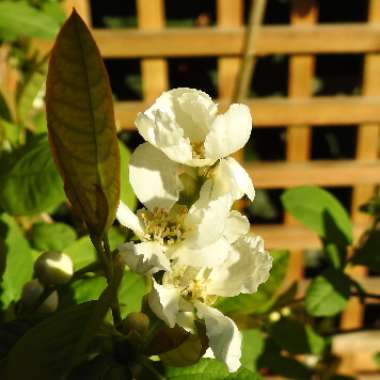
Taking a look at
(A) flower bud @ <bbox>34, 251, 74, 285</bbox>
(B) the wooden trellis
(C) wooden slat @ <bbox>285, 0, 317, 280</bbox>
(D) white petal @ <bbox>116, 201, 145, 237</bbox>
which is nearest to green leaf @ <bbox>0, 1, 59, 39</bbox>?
(A) flower bud @ <bbox>34, 251, 74, 285</bbox>

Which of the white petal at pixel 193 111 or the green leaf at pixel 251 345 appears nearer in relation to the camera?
the white petal at pixel 193 111

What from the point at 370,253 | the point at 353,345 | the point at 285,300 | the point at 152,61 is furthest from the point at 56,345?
the point at 353,345

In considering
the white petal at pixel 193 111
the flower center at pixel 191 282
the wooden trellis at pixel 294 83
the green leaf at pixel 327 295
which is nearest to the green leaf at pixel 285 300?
the green leaf at pixel 327 295

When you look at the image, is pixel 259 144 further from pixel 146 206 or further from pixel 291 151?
pixel 146 206

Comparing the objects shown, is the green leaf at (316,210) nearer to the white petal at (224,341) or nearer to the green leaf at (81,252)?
the green leaf at (81,252)

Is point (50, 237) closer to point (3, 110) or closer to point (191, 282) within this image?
point (3, 110)

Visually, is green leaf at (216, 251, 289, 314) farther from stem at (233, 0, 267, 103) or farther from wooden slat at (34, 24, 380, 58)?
wooden slat at (34, 24, 380, 58)
